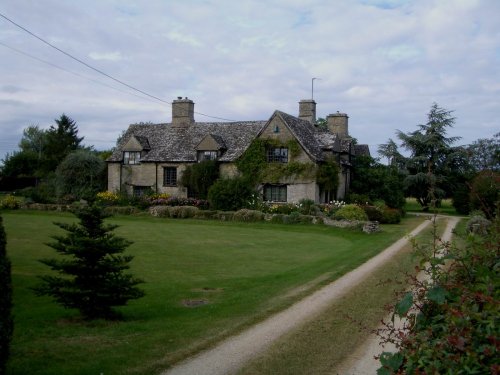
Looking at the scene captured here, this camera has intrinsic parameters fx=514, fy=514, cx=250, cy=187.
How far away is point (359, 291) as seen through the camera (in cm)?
1303

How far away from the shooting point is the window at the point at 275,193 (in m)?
38.9

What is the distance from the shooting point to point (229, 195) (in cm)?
3659

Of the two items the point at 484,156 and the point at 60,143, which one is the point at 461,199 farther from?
the point at 60,143

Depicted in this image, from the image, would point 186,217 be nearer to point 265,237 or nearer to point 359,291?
point 265,237

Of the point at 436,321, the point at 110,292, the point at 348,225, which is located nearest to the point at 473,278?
the point at 436,321

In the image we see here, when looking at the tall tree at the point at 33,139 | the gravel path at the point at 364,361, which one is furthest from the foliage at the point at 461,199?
the tall tree at the point at 33,139

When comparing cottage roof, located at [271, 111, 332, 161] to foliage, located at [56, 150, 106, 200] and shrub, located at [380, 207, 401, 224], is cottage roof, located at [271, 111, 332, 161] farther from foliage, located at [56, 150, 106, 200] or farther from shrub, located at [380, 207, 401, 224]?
foliage, located at [56, 150, 106, 200]

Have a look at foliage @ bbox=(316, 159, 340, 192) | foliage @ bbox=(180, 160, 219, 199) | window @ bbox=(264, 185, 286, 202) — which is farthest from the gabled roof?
foliage @ bbox=(316, 159, 340, 192)

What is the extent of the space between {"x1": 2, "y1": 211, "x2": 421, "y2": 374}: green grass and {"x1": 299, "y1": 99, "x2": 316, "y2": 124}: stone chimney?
18.9 m

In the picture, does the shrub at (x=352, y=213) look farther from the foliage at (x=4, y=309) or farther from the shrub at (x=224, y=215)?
the foliage at (x=4, y=309)

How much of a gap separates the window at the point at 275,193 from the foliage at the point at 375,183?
6761mm

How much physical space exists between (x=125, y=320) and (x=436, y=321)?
291 inches

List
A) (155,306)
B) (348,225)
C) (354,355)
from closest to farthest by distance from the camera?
(354,355) → (155,306) → (348,225)

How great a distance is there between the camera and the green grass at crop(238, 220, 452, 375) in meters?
7.50
